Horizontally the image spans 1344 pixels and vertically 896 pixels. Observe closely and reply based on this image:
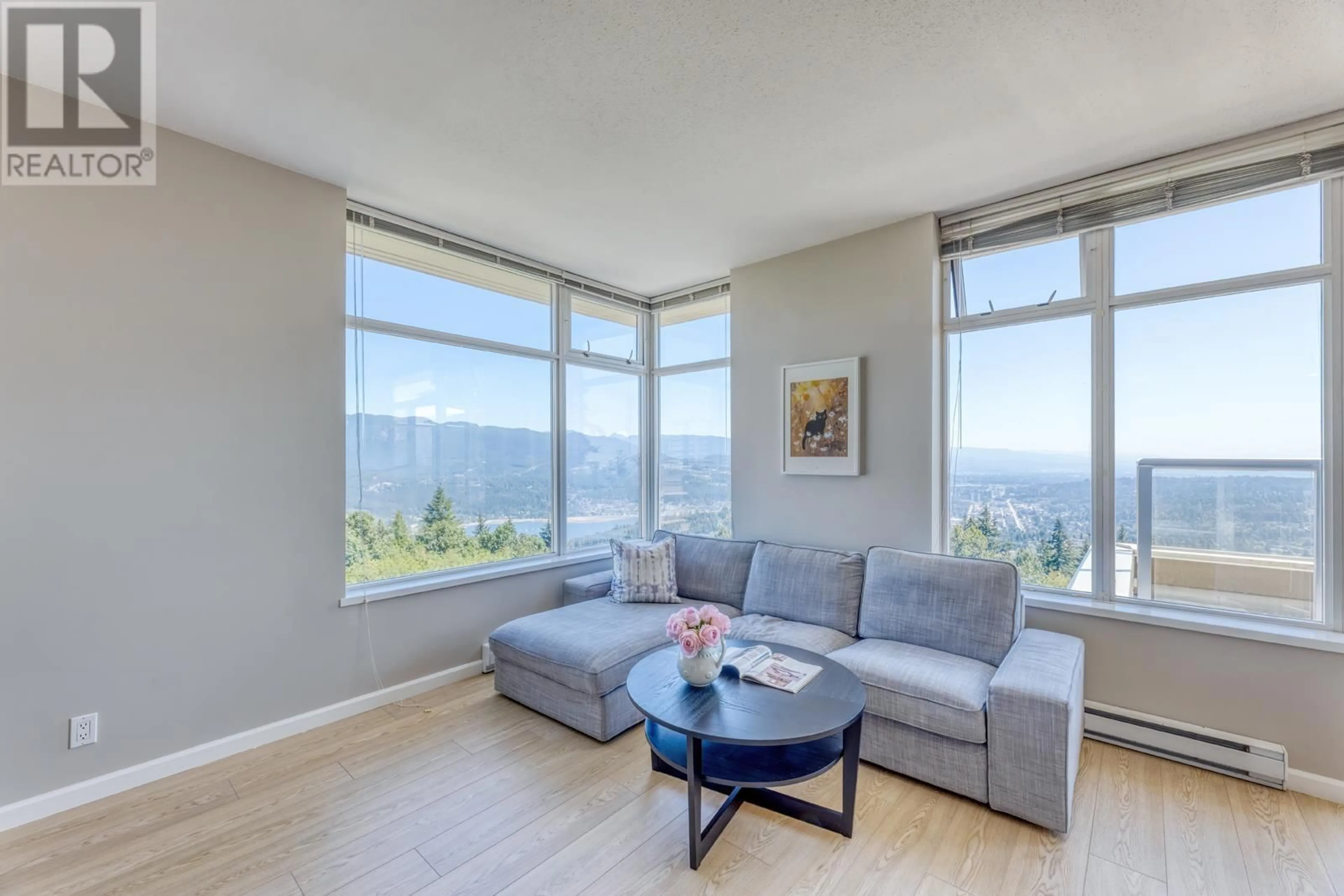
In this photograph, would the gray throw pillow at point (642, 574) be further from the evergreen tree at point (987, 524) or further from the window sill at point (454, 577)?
the evergreen tree at point (987, 524)

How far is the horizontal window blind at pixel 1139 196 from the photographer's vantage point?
227cm

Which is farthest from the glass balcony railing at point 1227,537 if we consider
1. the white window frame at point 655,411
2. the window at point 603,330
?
the window at point 603,330

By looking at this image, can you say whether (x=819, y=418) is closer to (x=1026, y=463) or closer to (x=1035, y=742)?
(x=1026, y=463)

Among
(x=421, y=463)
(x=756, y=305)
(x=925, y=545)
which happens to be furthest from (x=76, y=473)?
(x=925, y=545)

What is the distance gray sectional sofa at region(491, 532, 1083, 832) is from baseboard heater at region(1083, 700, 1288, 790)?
31cm

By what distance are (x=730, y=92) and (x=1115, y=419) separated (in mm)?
2486

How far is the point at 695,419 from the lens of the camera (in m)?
4.53

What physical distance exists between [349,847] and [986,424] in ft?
11.8

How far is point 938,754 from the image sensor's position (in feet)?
7.18

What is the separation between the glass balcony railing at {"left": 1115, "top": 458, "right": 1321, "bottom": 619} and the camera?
232 centimetres

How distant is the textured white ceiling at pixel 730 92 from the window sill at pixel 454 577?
2.21 metres

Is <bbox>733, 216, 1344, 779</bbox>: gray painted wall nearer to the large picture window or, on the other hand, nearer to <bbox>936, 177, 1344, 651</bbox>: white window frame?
<bbox>936, 177, 1344, 651</bbox>: white window frame

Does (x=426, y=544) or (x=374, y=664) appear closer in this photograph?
(x=374, y=664)

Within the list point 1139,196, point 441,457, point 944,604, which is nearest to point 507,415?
point 441,457
